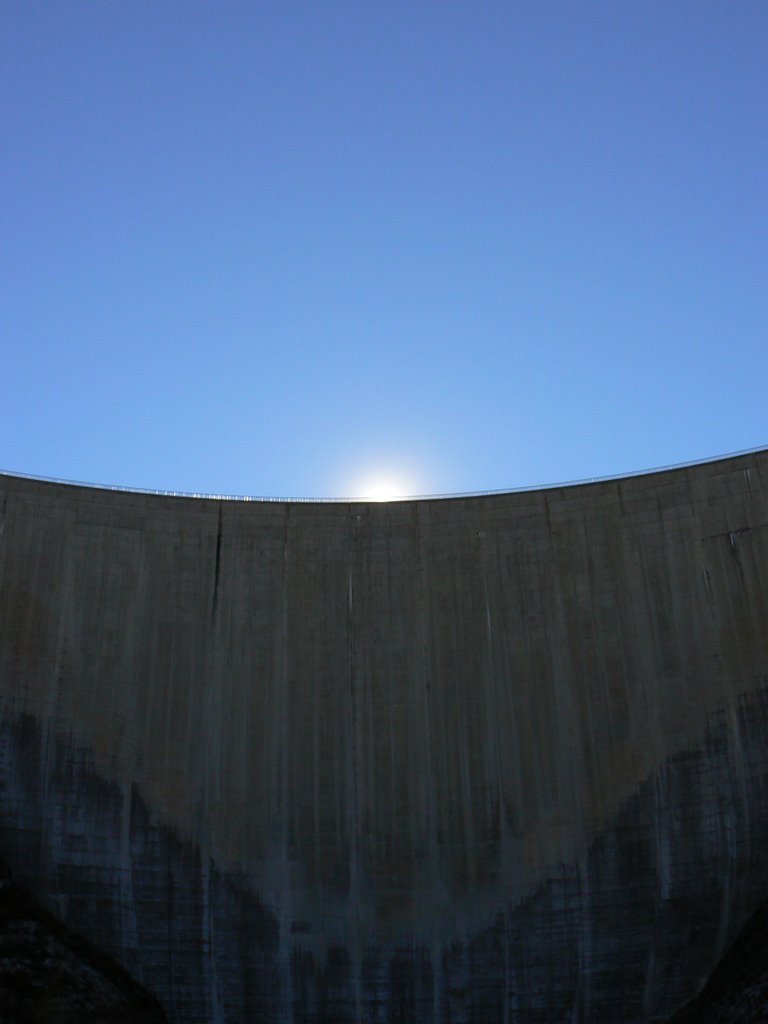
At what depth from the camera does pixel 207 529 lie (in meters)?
28.1

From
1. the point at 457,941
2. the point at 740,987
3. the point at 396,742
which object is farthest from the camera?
the point at 396,742

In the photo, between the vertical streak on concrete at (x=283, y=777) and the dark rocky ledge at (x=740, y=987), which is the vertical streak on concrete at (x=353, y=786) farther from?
the dark rocky ledge at (x=740, y=987)

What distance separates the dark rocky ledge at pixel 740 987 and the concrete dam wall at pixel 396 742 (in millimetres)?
454

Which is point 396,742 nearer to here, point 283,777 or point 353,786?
point 353,786

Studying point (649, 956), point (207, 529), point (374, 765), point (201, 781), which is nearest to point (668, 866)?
point (649, 956)

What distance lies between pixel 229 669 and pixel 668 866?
9.83 meters

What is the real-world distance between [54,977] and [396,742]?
8.32 meters

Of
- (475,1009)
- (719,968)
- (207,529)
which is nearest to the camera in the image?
(719,968)

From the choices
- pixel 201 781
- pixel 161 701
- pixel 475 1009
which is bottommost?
pixel 475 1009

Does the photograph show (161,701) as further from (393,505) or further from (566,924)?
(566,924)

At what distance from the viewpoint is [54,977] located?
21.9 m

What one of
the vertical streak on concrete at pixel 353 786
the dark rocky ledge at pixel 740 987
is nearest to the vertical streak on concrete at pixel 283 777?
the vertical streak on concrete at pixel 353 786

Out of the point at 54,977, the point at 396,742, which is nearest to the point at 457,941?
the point at 396,742

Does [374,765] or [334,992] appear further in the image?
[374,765]
